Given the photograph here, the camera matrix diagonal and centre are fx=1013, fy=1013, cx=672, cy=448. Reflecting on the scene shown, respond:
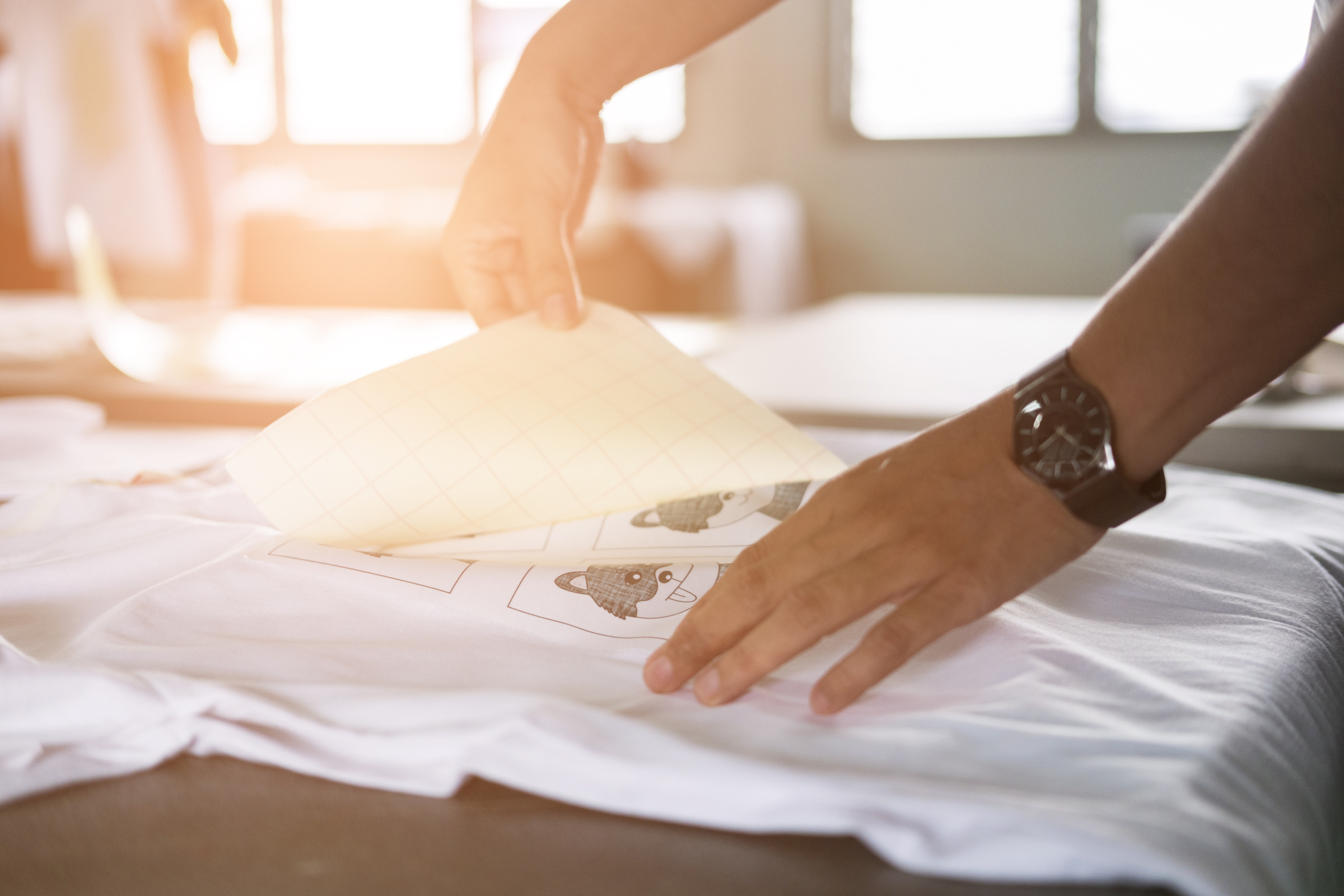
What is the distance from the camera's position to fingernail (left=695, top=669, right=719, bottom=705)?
39cm

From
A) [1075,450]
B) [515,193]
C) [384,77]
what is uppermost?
[384,77]

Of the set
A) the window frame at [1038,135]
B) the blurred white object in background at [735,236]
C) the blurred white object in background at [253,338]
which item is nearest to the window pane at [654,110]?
the blurred white object in background at [735,236]

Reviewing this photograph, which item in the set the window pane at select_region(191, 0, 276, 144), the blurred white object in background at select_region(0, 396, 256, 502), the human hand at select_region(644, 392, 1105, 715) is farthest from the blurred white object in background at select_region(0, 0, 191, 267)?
the window pane at select_region(191, 0, 276, 144)

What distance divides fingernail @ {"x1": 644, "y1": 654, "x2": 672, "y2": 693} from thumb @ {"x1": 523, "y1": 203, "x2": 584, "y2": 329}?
315 millimetres

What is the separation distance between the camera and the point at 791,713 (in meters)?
0.39

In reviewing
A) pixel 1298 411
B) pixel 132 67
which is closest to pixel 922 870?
pixel 1298 411

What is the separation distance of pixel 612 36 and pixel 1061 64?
4.06 metres

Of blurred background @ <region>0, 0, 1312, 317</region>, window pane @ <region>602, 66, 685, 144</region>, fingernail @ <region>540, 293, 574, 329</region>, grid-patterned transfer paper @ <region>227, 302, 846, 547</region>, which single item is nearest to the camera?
grid-patterned transfer paper @ <region>227, 302, 846, 547</region>

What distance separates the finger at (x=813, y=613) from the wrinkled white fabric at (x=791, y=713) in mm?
11

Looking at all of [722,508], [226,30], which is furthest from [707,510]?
[226,30]

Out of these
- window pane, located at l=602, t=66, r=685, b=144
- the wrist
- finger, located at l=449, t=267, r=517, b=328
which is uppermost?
window pane, located at l=602, t=66, r=685, b=144

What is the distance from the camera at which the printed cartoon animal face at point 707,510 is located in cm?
56

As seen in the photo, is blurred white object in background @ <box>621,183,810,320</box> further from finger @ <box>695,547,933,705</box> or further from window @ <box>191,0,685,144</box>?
finger @ <box>695,547,933,705</box>

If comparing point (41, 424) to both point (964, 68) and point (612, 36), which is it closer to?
point (612, 36)
